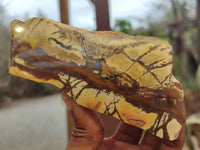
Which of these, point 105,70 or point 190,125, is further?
point 190,125

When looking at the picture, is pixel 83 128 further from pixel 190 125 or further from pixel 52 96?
pixel 52 96

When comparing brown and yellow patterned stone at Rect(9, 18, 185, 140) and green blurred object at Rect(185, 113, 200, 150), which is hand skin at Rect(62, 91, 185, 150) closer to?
brown and yellow patterned stone at Rect(9, 18, 185, 140)

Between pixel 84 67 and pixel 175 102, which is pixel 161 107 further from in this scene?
pixel 84 67

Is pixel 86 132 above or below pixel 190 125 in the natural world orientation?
above

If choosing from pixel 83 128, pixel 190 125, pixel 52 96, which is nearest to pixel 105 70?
pixel 83 128

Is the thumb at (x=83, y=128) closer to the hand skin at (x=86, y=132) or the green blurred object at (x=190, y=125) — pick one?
the hand skin at (x=86, y=132)

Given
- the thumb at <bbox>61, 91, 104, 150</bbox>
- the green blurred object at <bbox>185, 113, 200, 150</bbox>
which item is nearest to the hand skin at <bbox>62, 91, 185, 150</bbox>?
the thumb at <bbox>61, 91, 104, 150</bbox>

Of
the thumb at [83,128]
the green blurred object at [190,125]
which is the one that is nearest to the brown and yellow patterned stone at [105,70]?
the thumb at [83,128]
